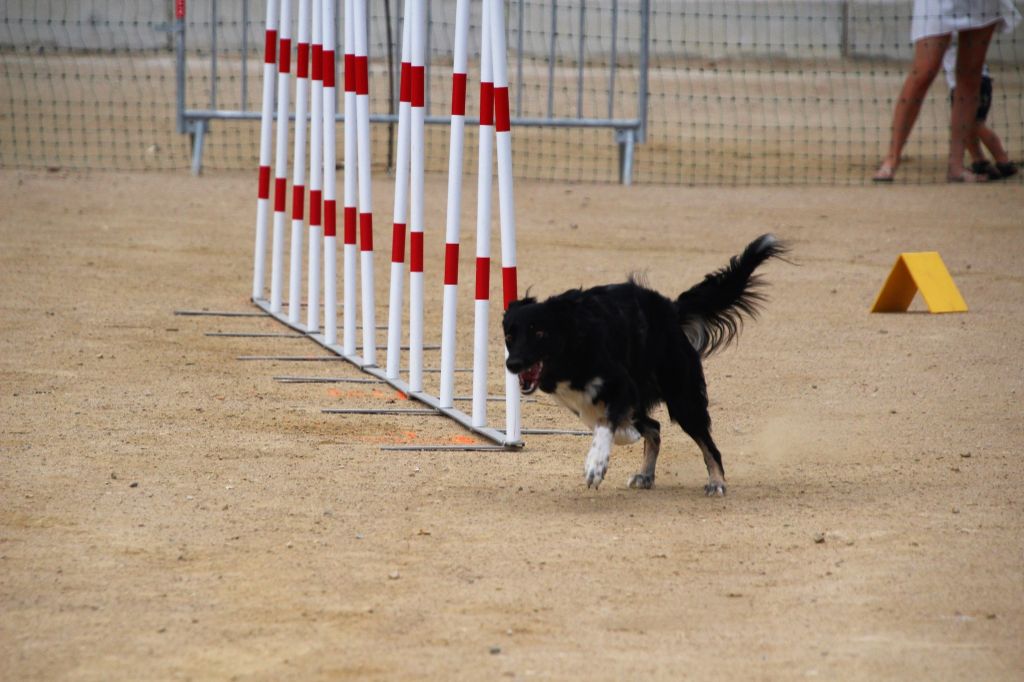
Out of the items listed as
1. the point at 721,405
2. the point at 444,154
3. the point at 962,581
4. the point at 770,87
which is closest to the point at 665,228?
the point at 444,154

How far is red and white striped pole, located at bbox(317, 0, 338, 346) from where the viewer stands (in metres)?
9.88

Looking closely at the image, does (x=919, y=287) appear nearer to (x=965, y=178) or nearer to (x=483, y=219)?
(x=483, y=219)

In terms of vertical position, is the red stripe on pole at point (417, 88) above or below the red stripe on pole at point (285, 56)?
below

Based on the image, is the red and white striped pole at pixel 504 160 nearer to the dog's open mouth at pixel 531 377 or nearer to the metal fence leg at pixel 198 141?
the dog's open mouth at pixel 531 377

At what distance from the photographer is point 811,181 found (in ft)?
60.3

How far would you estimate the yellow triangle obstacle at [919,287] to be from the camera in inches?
442

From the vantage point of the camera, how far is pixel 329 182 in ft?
33.2

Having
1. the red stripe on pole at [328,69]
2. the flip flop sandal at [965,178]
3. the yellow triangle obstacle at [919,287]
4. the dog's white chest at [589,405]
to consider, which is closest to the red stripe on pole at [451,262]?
the dog's white chest at [589,405]

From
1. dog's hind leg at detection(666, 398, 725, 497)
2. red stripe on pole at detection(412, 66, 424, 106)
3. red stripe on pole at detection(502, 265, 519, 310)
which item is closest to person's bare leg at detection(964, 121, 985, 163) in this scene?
red stripe on pole at detection(412, 66, 424, 106)

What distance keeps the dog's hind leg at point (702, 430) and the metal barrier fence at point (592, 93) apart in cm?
1048

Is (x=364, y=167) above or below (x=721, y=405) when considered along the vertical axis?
above

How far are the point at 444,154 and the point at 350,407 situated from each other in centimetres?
1162

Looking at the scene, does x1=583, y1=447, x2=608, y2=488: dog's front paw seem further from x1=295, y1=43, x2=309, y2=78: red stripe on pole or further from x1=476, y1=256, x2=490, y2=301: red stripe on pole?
x1=295, y1=43, x2=309, y2=78: red stripe on pole

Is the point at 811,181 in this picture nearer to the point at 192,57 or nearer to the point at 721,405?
→ the point at 721,405
